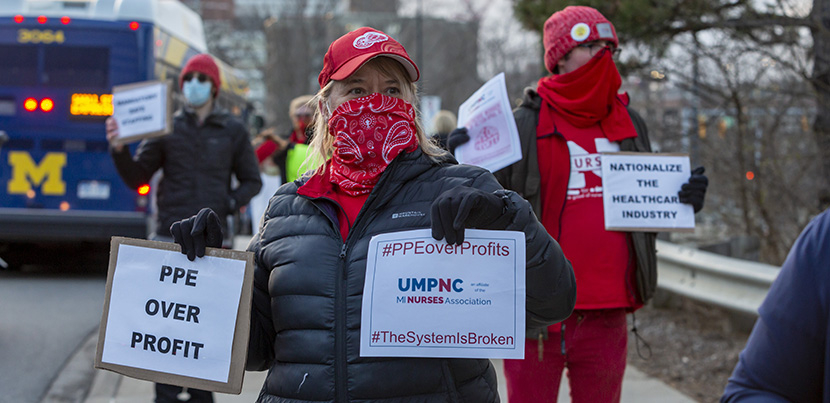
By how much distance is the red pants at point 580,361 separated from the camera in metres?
3.17

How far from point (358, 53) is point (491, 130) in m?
1.27

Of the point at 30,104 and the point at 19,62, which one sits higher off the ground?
the point at 19,62

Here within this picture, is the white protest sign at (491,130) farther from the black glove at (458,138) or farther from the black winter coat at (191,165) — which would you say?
the black winter coat at (191,165)

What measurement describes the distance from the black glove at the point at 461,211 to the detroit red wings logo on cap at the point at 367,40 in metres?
0.52

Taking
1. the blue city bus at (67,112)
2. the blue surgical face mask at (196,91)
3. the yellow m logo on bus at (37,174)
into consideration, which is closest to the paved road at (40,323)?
the blue city bus at (67,112)

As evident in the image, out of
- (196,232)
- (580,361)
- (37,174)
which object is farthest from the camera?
(37,174)

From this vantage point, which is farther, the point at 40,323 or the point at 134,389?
the point at 40,323

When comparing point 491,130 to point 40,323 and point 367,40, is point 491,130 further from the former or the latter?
point 40,323

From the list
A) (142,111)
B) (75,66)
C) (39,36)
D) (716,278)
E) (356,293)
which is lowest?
(716,278)

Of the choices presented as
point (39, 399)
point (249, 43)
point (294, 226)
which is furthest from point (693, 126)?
point (249, 43)

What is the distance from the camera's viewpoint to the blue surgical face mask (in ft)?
16.9

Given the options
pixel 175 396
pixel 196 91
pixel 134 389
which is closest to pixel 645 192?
pixel 175 396

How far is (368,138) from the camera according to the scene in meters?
2.27

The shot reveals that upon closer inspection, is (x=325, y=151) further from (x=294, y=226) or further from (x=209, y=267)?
(x=209, y=267)
